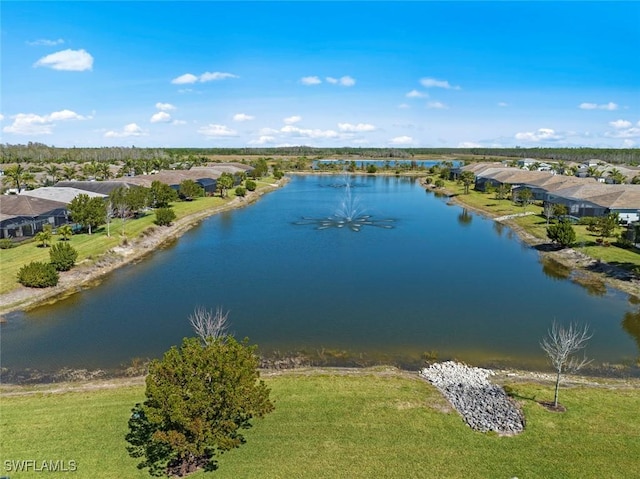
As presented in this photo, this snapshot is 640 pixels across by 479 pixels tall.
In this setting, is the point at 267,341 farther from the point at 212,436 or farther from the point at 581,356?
the point at 581,356

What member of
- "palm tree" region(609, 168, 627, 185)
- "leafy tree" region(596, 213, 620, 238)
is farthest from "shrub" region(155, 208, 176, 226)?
"palm tree" region(609, 168, 627, 185)

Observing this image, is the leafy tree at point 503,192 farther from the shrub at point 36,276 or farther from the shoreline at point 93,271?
the shrub at point 36,276

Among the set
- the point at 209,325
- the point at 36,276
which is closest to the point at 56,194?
the point at 36,276

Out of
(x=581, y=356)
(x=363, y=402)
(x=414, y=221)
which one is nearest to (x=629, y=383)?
(x=581, y=356)

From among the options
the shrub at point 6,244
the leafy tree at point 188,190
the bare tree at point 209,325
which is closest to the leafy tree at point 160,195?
the leafy tree at point 188,190

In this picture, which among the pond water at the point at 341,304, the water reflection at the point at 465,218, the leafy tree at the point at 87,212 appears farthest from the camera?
the water reflection at the point at 465,218

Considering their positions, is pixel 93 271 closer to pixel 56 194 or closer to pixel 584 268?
pixel 56 194
